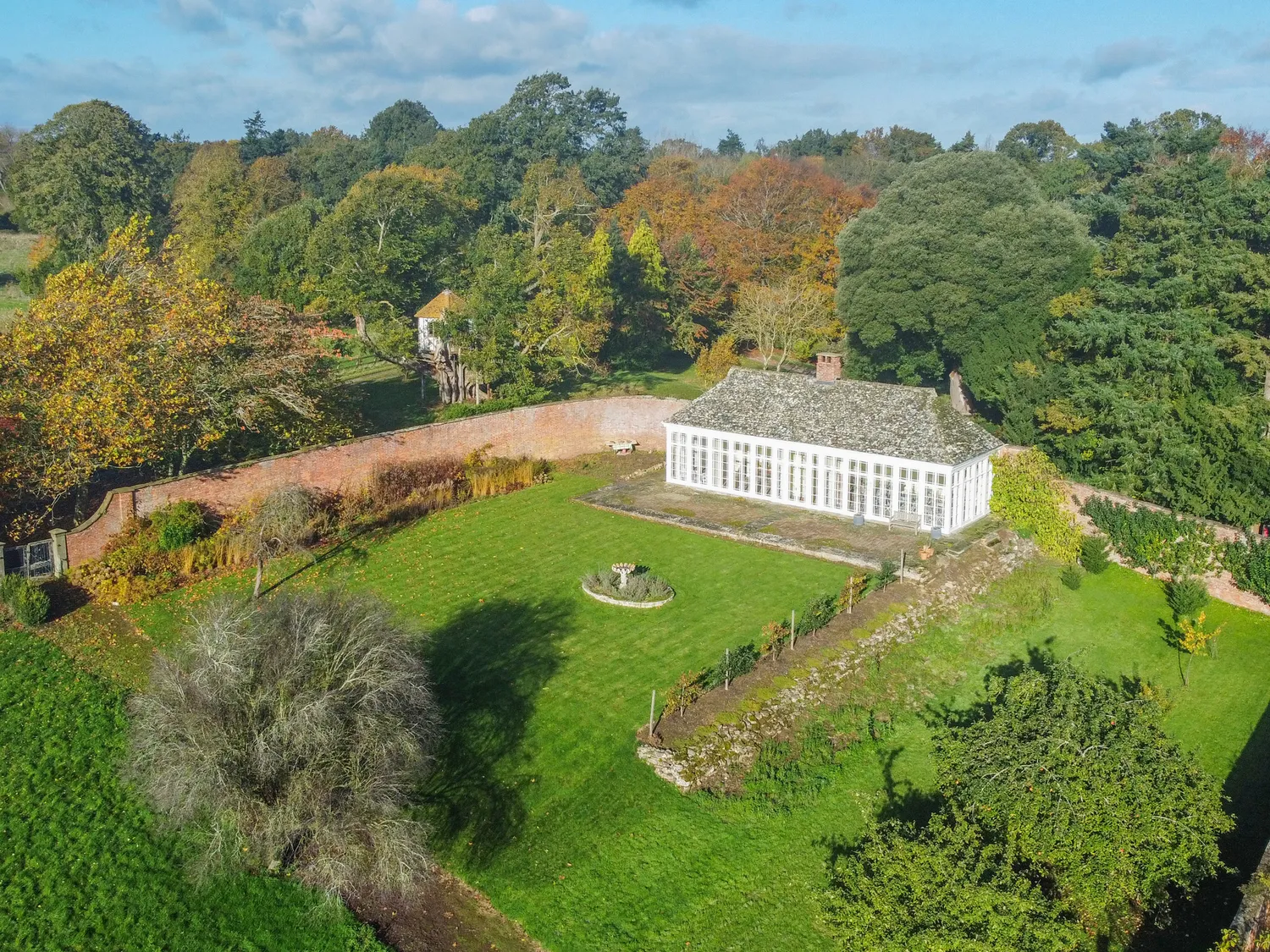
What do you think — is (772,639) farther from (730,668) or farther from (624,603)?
(624,603)

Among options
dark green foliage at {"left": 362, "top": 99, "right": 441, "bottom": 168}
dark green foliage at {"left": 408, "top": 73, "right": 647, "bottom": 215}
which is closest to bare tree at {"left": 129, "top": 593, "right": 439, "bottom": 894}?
dark green foliage at {"left": 408, "top": 73, "right": 647, "bottom": 215}

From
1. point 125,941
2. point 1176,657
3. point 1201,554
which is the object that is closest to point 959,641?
point 1176,657

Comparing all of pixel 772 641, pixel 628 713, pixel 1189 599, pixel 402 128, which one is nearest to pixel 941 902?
pixel 628 713

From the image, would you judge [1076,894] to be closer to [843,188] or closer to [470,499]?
[470,499]

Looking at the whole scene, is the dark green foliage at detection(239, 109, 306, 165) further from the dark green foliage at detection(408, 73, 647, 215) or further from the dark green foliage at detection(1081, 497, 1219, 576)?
the dark green foliage at detection(1081, 497, 1219, 576)

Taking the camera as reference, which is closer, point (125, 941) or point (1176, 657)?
point (125, 941)

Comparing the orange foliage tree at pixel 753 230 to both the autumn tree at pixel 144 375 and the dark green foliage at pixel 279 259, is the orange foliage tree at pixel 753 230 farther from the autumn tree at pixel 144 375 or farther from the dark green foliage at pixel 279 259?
the autumn tree at pixel 144 375
